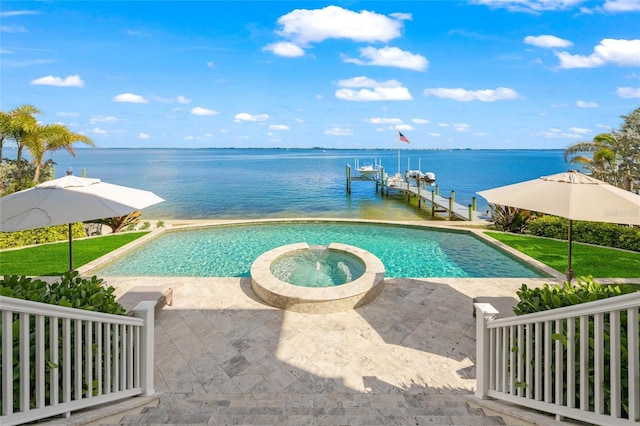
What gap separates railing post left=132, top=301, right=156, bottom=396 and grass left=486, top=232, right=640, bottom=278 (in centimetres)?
924

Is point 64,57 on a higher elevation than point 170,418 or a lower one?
higher

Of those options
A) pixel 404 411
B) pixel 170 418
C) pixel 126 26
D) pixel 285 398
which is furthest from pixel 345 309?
pixel 126 26

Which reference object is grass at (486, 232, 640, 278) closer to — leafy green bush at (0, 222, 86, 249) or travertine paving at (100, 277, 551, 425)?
travertine paving at (100, 277, 551, 425)

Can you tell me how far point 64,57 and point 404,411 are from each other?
148ft

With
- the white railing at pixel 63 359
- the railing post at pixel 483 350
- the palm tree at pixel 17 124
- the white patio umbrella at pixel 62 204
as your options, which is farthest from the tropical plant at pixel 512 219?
the palm tree at pixel 17 124

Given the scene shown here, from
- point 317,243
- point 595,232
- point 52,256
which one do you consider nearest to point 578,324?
point 317,243

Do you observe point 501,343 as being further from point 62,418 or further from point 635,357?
point 62,418

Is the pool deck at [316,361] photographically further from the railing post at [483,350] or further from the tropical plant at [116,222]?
the tropical plant at [116,222]

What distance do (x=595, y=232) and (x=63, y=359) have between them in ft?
43.5

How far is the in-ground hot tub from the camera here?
239 inches

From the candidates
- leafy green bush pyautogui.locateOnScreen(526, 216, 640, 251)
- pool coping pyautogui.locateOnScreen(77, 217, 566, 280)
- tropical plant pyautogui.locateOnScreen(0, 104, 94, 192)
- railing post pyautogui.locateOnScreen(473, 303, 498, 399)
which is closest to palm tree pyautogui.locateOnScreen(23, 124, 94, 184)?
tropical plant pyautogui.locateOnScreen(0, 104, 94, 192)

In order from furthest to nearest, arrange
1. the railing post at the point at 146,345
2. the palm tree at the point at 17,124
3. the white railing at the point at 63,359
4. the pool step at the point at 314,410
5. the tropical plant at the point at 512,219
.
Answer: the palm tree at the point at 17,124 < the tropical plant at the point at 512,219 < the railing post at the point at 146,345 < the pool step at the point at 314,410 < the white railing at the point at 63,359

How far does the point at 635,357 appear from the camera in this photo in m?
1.69

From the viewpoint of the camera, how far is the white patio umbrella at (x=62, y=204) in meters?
4.59
